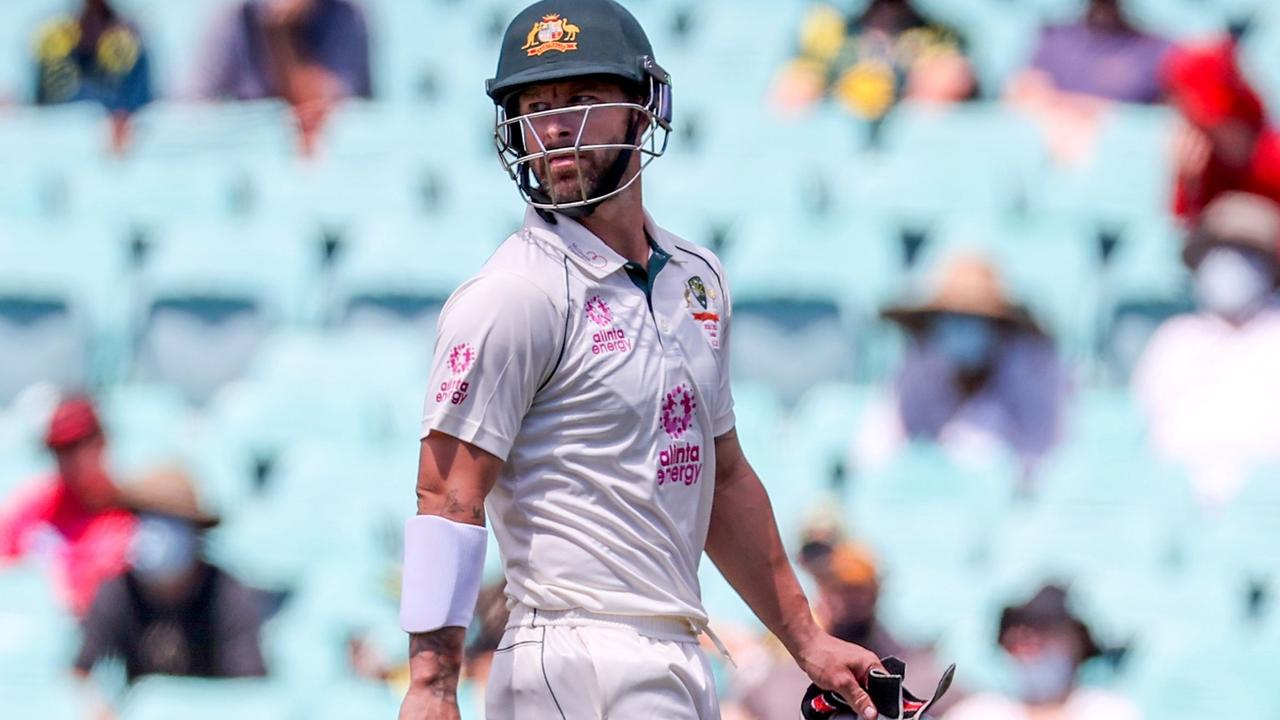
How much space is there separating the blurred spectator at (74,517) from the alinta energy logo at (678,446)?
3.30 m

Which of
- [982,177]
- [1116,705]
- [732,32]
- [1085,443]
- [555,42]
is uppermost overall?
[555,42]

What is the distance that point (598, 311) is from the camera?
2365 mm

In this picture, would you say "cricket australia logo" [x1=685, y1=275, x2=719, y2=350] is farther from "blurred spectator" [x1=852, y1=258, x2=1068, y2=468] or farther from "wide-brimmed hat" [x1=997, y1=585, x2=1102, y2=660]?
"blurred spectator" [x1=852, y1=258, x2=1068, y2=468]

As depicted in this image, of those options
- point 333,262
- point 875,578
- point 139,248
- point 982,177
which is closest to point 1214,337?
point 982,177

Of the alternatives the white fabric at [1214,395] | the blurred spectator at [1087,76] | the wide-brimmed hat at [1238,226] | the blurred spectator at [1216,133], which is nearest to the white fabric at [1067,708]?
the white fabric at [1214,395]

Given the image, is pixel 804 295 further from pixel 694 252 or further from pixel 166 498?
pixel 694 252

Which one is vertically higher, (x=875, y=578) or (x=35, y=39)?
(x=35, y=39)

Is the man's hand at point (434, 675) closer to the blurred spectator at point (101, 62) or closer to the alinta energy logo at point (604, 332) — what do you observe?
the alinta energy logo at point (604, 332)

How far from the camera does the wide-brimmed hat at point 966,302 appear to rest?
216 inches

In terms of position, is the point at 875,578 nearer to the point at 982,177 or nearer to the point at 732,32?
the point at 982,177

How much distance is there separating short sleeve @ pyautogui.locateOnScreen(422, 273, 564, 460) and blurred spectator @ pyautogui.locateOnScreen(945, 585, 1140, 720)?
2904 millimetres

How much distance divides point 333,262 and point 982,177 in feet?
6.81

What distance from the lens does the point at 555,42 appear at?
2383 mm

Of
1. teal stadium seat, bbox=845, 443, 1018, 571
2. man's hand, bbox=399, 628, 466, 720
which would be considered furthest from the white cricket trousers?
teal stadium seat, bbox=845, 443, 1018, 571
